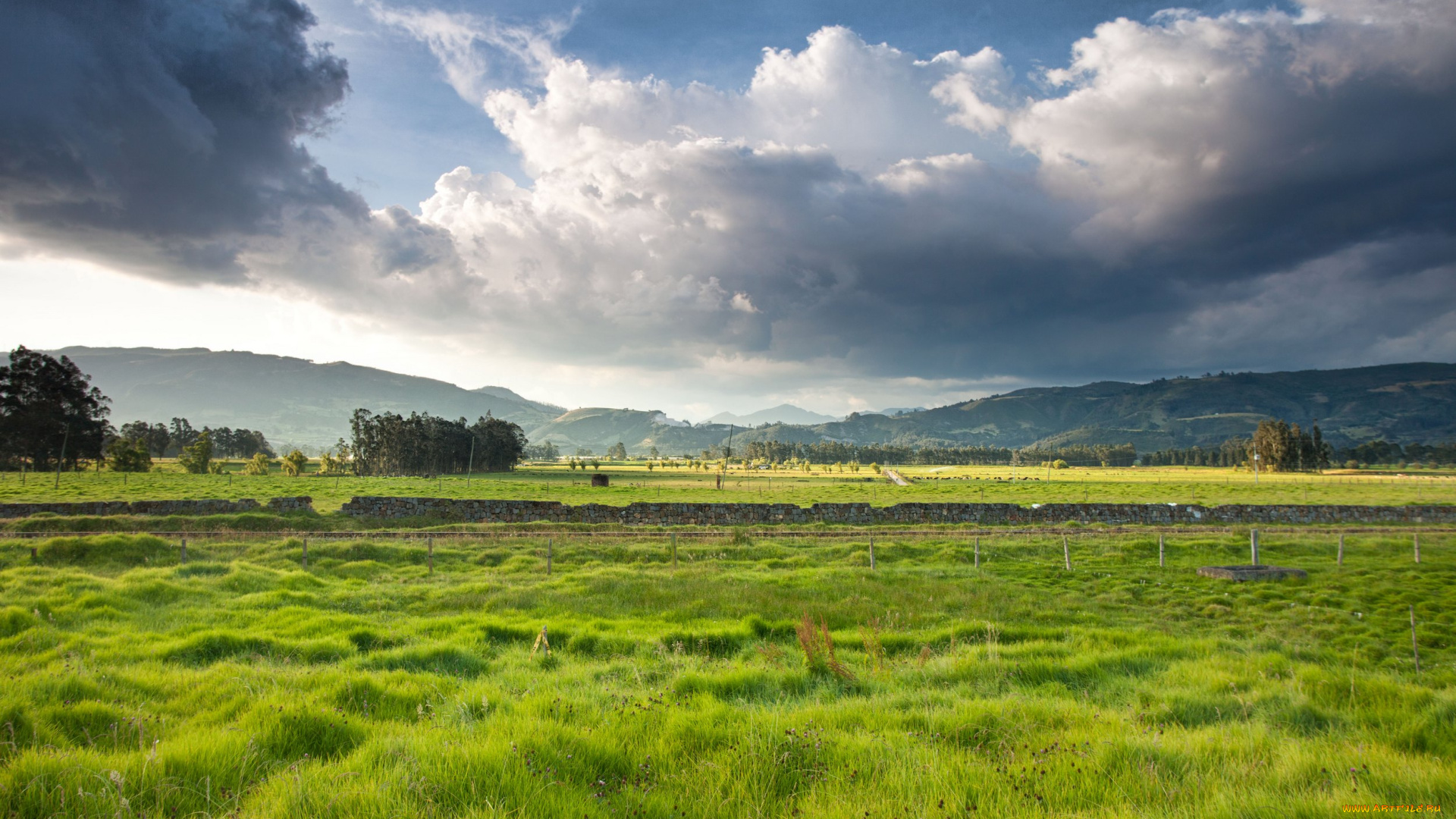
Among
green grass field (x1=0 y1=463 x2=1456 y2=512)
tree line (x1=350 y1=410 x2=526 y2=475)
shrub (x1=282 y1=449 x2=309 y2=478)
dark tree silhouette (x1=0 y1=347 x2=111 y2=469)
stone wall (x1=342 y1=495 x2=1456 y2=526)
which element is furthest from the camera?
tree line (x1=350 y1=410 x2=526 y2=475)

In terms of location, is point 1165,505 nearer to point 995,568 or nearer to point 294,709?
point 995,568

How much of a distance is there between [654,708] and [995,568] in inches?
835

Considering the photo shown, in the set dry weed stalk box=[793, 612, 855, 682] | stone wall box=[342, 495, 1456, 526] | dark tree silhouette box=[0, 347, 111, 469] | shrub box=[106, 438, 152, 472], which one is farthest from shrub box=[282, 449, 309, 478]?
dry weed stalk box=[793, 612, 855, 682]

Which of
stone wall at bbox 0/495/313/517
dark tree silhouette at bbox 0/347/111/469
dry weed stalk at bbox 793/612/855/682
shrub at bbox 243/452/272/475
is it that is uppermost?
dark tree silhouette at bbox 0/347/111/469

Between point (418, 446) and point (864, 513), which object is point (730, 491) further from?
point (418, 446)

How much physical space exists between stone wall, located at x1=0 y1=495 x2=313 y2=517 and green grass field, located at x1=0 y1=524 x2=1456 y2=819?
2771 cm

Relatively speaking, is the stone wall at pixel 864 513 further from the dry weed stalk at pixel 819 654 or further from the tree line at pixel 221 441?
the tree line at pixel 221 441

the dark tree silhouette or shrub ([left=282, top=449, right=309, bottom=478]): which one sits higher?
the dark tree silhouette

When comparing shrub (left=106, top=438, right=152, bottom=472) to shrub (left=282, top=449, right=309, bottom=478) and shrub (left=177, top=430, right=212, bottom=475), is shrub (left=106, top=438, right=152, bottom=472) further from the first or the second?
shrub (left=282, top=449, right=309, bottom=478)

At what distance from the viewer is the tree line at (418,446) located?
385 feet

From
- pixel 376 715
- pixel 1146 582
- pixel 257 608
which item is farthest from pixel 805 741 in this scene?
pixel 1146 582

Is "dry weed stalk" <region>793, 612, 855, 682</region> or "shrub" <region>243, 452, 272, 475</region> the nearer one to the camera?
"dry weed stalk" <region>793, 612, 855, 682</region>

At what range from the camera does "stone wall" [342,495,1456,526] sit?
145 ft

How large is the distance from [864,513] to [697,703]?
41.9m
